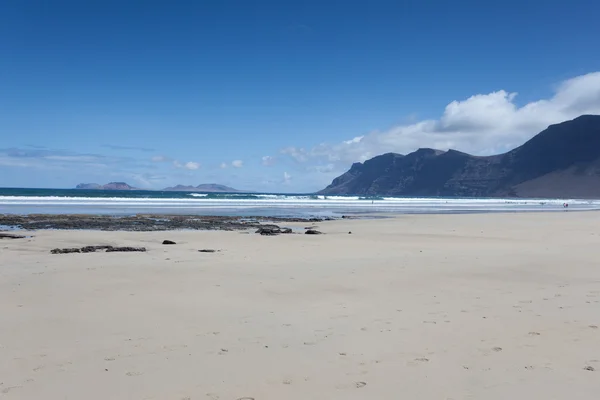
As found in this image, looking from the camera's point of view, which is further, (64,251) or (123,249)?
(123,249)

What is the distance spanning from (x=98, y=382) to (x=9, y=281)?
545cm

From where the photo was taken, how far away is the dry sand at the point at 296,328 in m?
4.02

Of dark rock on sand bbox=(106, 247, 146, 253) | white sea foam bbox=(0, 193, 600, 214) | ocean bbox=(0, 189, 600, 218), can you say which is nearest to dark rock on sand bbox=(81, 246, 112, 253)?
dark rock on sand bbox=(106, 247, 146, 253)

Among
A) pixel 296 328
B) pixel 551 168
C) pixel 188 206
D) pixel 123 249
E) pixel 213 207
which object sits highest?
pixel 551 168

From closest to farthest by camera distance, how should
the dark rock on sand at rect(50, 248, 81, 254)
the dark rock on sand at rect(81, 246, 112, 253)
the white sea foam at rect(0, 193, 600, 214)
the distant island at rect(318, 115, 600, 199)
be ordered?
the dark rock on sand at rect(50, 248, 81, 254), the dark rock on sand at rect(81, 246, 112, 253), the white sea foam at rect(0, 193, 600, 214), the distant island at rect(318, 115, 600, 199)

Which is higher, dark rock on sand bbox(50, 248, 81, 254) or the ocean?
the ocean

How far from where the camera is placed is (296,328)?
18.6ft

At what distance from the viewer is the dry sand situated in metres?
4.02

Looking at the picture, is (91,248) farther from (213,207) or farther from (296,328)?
(213,207)

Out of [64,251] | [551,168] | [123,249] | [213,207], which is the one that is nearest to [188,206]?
[213,207]

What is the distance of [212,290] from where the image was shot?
7.75 metres

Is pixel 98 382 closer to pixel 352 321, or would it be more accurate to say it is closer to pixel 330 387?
pixel 330 387

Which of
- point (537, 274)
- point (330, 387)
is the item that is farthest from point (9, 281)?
point (537, 274)

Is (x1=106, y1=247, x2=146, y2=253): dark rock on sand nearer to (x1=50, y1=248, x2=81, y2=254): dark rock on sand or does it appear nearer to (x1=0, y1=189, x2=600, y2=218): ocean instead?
(x1=50, y1=248, x2=81, y2=254): dark rock on sand
